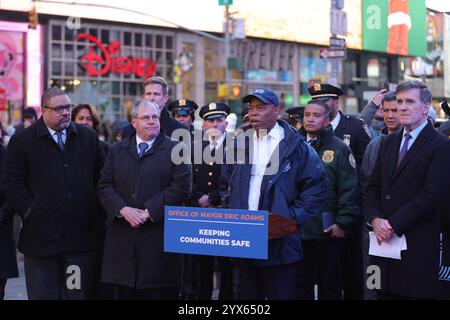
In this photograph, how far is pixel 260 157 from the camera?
5.67 metres

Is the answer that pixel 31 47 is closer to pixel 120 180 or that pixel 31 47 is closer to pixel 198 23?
pixel 198 23

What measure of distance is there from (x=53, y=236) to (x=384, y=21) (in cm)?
705

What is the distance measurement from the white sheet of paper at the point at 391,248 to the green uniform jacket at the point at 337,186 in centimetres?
140

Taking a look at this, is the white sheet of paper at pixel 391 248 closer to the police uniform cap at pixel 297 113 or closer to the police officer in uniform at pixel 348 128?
the police officer in uniform at pixel 348 128

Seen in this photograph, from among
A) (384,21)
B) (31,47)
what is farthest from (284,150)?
(31,47)

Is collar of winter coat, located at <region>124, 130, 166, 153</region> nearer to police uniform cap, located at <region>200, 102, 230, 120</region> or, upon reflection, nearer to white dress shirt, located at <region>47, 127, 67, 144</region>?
white dress shirt, located at <region>47, 127, 67, 144</region>

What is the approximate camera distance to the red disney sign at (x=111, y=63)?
3109 centimetres

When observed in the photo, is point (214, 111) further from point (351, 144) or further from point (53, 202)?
point (53, 202)

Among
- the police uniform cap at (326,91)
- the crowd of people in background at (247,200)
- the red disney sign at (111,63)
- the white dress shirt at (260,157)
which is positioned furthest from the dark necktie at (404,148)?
the red disney sign at (111,63)

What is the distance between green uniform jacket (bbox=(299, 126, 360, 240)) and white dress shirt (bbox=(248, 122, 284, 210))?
133 cm

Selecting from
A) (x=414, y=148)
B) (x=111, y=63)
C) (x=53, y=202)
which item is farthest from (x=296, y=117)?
(x=111, y=63)

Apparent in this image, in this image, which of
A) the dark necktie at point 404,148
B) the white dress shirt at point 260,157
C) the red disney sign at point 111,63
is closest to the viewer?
the dark necktie at point 404,148

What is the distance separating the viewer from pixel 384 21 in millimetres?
11586

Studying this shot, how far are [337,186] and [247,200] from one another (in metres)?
1.66
